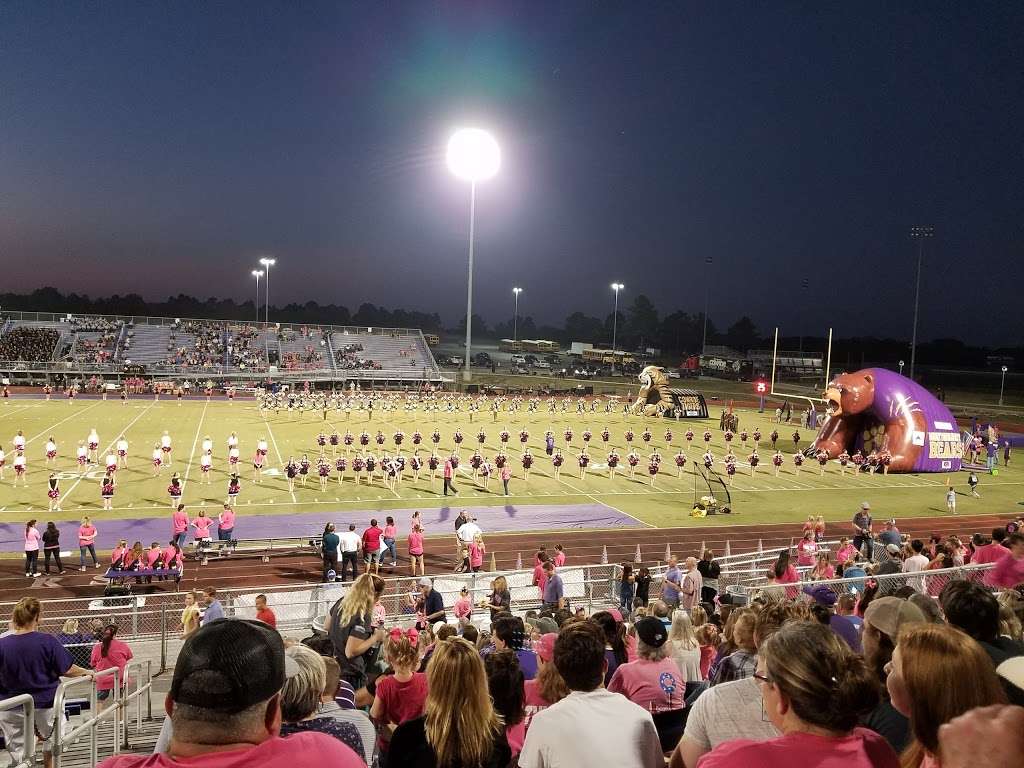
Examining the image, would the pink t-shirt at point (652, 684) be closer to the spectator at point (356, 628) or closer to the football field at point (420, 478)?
the spectator at point (356, 628)

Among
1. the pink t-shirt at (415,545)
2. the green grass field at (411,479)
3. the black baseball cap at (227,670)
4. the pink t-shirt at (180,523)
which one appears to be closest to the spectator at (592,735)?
the black baseball cap at (227,670)

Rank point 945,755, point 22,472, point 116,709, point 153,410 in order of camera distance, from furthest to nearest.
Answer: point 153,410
point 22,472
point 116,709
point 945,755

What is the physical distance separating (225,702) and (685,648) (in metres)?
4.41

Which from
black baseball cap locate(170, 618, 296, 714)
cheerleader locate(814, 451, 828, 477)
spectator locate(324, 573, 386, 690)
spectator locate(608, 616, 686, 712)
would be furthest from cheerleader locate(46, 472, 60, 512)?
cheerleader locate(814, 451, 828, 477)

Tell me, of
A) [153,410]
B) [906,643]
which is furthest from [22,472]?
[906,643]

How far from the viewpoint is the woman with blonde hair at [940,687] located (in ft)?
7.45

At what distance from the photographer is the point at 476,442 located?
112 feet

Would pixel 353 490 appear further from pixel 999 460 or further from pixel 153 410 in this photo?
pixel 999 460

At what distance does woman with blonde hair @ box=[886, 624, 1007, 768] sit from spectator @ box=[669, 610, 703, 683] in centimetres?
302

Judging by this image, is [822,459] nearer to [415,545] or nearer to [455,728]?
[415,545]

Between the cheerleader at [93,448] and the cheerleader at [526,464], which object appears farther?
the cheerleader at [93,448]

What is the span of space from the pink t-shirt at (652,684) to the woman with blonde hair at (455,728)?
1380 millimetres

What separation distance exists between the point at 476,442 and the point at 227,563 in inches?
727

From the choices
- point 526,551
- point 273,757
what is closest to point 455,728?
point 273,757
